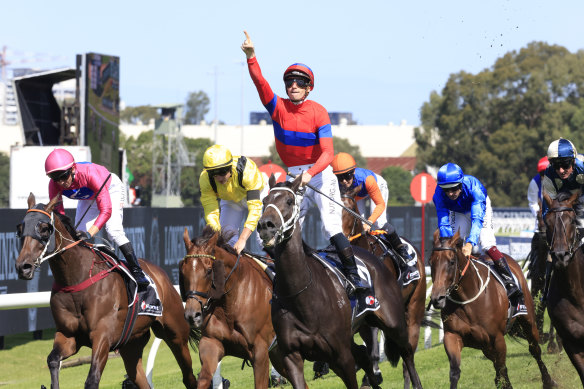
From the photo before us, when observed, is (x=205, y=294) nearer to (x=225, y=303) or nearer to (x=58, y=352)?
(x=225, y=303)

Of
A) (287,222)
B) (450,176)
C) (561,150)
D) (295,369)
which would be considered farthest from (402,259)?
(287,222)

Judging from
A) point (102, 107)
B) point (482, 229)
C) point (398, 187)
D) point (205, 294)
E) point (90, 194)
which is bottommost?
point (398, 187)

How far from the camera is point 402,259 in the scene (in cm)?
914

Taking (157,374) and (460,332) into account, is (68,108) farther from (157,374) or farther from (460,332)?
(460,332)

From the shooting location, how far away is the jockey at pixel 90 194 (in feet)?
23.2

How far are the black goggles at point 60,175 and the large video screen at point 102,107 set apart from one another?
13518 mm

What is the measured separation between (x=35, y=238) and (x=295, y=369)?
6.56 feet

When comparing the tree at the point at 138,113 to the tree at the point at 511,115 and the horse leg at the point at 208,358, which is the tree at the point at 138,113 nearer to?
the tree at the point at 511,115

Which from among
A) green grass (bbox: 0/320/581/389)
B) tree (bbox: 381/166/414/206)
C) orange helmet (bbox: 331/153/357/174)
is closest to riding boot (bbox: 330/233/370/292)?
green grass (bbox: 0/320/581/389)

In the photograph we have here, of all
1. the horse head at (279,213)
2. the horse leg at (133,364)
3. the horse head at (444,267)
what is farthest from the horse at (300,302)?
the horse leg at (133,364)

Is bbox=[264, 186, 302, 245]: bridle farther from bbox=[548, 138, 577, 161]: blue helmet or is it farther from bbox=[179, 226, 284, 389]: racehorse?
bbox=[548, 138, 577, 161]: blue helmet

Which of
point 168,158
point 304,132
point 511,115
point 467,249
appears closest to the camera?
point 304,132

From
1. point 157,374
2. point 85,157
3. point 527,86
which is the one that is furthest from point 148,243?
point 527,86

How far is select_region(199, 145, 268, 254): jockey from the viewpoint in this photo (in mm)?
7121
